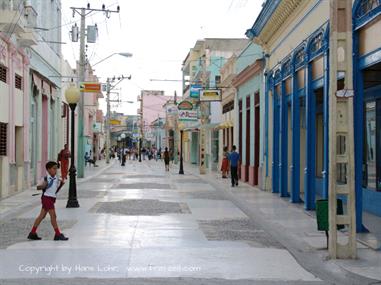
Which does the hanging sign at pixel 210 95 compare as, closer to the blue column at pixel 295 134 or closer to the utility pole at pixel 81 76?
the utility pole at pixel 81 76

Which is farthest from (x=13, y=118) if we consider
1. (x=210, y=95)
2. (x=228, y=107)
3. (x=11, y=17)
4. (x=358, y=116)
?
(x=228, y=107)

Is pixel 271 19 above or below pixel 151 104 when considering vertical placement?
below

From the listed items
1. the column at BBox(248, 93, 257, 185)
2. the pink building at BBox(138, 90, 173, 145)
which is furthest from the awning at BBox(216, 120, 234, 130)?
the pink building at BBox(138, 90, 173, 145)

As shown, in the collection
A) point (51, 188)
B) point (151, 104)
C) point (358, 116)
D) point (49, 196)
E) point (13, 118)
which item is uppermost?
point (151, 104)

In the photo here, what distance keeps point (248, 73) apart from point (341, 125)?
681 inches

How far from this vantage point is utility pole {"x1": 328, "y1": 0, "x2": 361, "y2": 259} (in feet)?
29.7

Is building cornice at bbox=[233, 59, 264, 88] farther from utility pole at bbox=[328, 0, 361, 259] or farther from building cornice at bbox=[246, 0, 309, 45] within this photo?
utility pole at bbox=[328, 0, 361, 259]

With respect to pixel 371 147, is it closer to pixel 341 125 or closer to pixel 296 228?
pixel 296 228

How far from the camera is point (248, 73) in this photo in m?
26.2

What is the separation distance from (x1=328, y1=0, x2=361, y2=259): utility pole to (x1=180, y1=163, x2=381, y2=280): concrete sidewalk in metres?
0.40

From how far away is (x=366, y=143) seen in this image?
16.1m

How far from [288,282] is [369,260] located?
6.31 ft

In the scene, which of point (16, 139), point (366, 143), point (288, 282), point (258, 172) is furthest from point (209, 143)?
point (288, 282)

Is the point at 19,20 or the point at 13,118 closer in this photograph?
the point at 19,20
